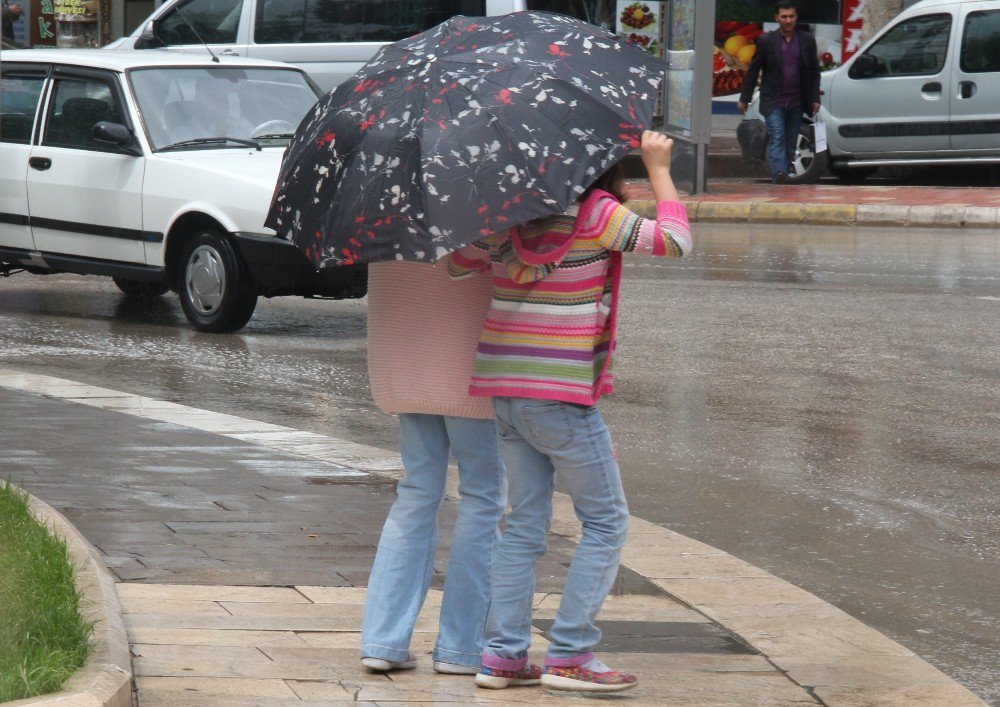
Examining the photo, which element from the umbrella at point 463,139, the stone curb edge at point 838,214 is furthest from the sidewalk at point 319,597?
the stone curb edge at point 838,214

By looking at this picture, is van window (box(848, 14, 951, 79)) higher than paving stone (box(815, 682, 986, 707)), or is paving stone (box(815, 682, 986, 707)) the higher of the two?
van window (box(848, 14, 951, 79))

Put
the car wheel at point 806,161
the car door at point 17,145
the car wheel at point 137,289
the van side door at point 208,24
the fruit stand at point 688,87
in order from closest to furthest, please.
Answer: the car door at point 17,145, the car wheel at point 137,289, the van side door at point 208,24, the fruit stand at point 688,87, the car wheel at point 806,161

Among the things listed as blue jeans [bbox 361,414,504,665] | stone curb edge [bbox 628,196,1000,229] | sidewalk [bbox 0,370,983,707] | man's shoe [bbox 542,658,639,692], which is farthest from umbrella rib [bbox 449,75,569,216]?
stone curb edge [bbox 628,196,1000,229]

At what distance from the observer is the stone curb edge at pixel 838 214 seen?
15.7 meters

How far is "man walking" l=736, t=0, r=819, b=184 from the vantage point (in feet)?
59.1

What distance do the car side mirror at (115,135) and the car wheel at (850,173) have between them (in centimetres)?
1102

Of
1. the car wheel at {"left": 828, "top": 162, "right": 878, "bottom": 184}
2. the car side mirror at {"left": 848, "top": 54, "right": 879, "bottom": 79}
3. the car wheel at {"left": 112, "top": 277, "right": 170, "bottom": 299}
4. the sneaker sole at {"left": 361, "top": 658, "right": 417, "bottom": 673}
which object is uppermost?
the car side mirror at {"left": 848, "top": 54, "right": 879, "bottom": 79}

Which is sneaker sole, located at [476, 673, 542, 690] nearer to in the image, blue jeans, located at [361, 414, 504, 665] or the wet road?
blue jeans, located at [361, 414, 504, 665]

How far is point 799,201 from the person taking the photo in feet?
55.3

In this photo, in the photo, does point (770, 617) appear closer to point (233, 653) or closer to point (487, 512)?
point (487, 512)

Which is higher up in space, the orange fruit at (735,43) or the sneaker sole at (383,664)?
the orange fruit at (735,43)

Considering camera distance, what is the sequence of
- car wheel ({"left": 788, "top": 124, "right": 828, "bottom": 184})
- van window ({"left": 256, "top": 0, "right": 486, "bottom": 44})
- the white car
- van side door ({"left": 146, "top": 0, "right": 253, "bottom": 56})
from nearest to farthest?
the white car < van side door ({"left": 146, "top": 0, "right": 253, "bottom": 56}) < van window ({"left": 256, "top": 0, "right": 486, "bottom": 44}) < car wheel ({"left": 788, "top": 124, "right": 828, "bottom": 184})

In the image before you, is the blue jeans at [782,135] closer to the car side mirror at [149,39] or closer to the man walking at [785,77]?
the man walking at [785,77]

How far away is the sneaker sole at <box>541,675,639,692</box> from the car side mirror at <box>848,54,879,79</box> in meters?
15.5
